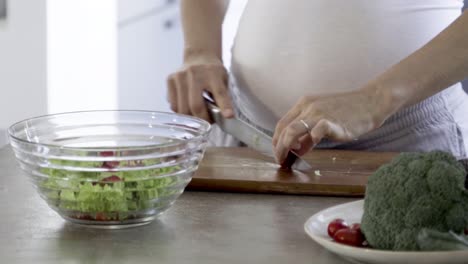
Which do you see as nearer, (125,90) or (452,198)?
(452,198)

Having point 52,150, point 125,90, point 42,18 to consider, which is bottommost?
point 125,90

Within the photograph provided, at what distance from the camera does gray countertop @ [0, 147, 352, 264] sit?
0.76 meters

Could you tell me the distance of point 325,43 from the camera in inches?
50.8

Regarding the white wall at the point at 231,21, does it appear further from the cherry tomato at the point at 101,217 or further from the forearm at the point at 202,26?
the cherry tomato at the point at 101,217

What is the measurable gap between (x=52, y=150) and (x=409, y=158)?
326 mm

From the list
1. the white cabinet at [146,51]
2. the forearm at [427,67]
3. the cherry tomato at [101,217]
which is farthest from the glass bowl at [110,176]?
the white cabinet at [146,51]

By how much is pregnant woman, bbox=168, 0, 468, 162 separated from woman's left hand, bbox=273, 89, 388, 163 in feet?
0.05

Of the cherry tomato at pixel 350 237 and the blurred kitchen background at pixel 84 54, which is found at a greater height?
the cherry tomato at pixel 350 237

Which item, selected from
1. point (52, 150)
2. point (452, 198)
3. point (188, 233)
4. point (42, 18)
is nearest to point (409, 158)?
point (452, 198)

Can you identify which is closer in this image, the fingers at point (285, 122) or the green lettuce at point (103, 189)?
the green lettuce at point (103, 189)

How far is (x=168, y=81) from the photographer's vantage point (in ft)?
4.52

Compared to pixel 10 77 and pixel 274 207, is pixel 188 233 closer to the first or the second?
pixel 274 207

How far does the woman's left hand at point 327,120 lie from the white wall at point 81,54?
2.00 metres

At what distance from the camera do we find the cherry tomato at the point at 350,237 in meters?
0.75
